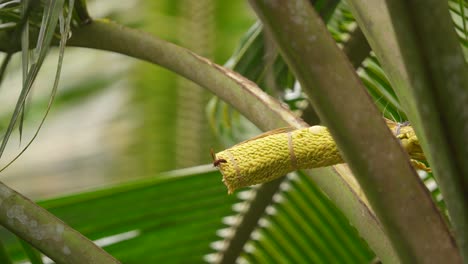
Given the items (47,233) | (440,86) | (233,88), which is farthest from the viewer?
(233,88)

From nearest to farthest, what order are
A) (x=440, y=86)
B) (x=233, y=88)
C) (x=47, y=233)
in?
(x=440, y=86), (x=47, y=233), (x=233, y=88)

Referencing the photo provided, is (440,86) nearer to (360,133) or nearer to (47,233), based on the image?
(360,133)

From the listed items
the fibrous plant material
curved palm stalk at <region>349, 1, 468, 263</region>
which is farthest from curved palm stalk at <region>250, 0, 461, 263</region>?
the fibrous plant material

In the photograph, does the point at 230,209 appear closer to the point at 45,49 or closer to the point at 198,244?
the point at 198,244

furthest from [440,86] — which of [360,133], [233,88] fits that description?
[233,88]

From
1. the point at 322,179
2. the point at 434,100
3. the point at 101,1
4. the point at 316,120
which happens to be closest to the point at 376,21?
the point at 434,100

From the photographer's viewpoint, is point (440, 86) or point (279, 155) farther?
point (279, 155)

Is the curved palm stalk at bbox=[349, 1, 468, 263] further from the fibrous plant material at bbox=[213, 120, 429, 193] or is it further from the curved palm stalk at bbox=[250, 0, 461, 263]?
the fibrous plant material at bbox=[213, 120, 429, 193]
